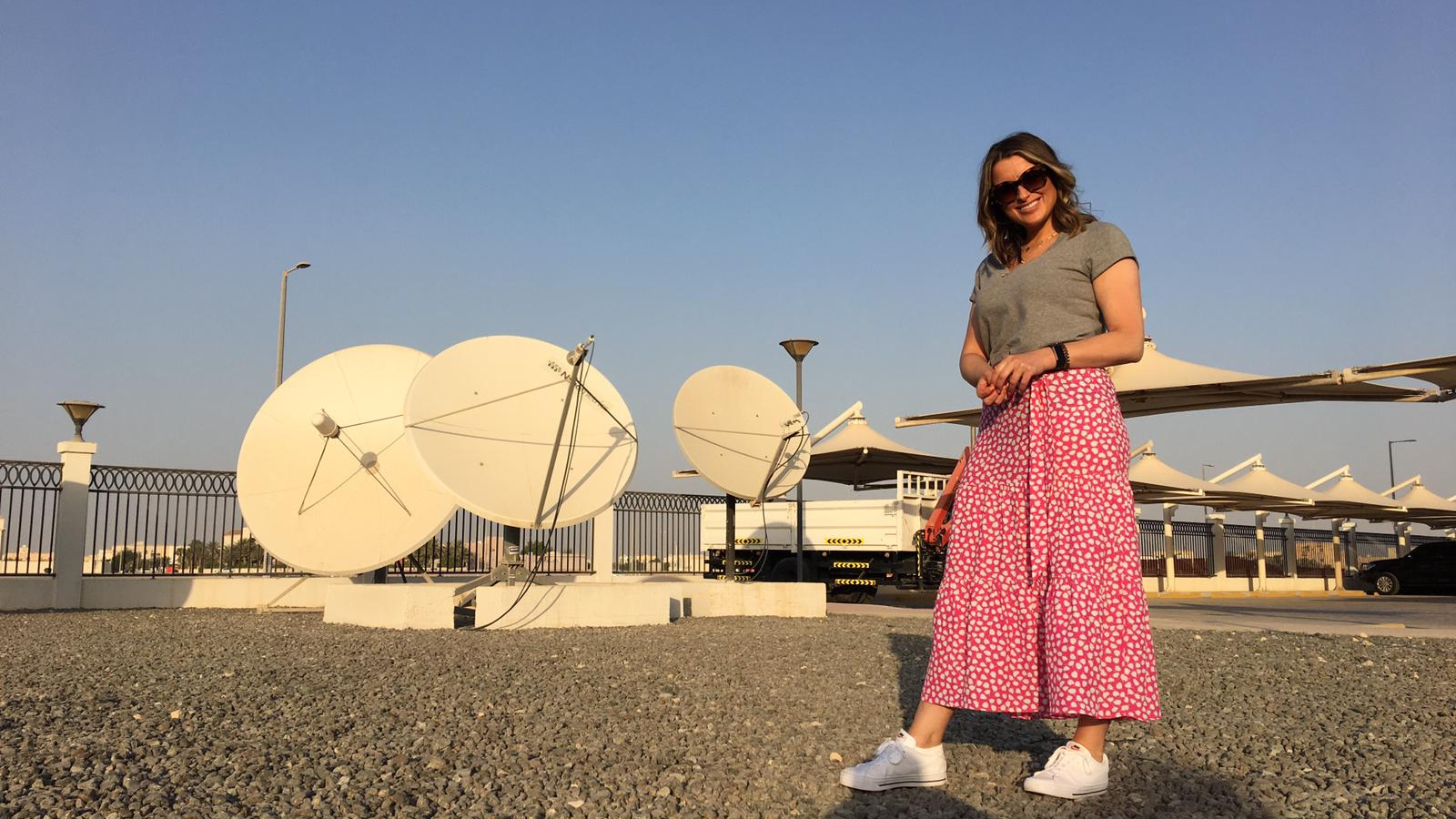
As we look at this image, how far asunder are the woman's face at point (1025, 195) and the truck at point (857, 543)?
12.2 m

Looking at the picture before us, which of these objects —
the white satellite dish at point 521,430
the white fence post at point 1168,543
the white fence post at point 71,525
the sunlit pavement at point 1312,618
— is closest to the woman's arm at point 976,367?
the white satellite dish at point 521,430

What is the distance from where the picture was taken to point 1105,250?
3000 mm

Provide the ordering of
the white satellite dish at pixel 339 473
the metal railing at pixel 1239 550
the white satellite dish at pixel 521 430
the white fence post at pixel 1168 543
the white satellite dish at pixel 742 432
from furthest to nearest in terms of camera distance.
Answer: the metal railing at pixel 1239 550, the white fence post at pixel 1168 543, the white satellite dish at pixel 742 432, the white satellite dish at pixel 339 473, the white satellite dish at pixel 521 430

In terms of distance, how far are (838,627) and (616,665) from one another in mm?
3725

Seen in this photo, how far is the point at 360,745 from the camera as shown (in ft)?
12.6

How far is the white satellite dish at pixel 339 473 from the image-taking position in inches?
412

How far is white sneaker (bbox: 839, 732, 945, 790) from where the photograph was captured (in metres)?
3.08

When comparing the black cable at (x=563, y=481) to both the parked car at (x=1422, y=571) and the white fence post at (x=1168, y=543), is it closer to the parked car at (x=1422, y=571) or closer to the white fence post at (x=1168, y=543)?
the white fence post at (x=1168, y=543)

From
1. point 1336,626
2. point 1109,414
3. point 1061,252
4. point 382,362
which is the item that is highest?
point 382,362

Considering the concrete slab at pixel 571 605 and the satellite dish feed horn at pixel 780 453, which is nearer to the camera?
the concrete slab at pixel 571 605

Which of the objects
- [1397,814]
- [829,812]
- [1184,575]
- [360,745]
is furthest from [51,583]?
[1184,575]

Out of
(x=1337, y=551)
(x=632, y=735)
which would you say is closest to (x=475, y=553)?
(x=632, y=735)

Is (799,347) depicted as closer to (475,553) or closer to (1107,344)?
(475,553)

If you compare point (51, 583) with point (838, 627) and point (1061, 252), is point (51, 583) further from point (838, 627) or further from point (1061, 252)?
point (1061, 252)
